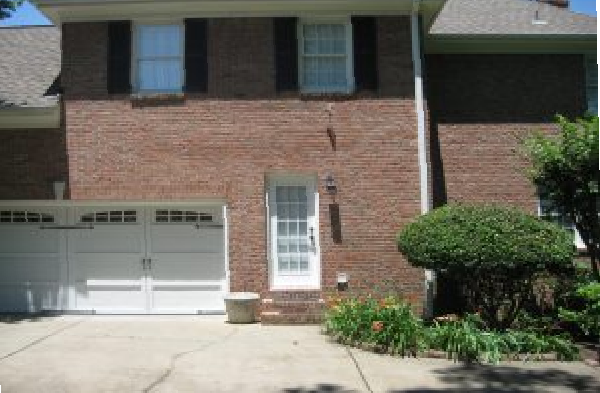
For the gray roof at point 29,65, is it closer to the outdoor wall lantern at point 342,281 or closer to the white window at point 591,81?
the outdoor wall lantern at point 342,281

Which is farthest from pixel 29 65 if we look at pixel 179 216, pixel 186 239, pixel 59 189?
pixel 186 239

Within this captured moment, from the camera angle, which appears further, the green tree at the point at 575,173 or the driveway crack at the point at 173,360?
the green tree at the point at 575,173

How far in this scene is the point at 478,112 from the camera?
15.2 meters

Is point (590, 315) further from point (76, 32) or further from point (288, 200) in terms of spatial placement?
point (76, 32)

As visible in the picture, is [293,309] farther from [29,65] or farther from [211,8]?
[29,65]

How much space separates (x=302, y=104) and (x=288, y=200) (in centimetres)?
187

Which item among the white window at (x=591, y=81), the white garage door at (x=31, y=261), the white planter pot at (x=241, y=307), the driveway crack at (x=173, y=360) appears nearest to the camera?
the driveway crack at (x=173, y=360)

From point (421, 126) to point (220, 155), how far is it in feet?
12.7

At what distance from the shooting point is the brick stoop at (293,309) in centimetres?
1314

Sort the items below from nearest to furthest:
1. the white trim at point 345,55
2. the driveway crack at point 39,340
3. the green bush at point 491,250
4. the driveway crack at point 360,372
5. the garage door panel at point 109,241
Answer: the driveway crack at point 360,372
the driveway crack at point 39,340
the green bush at point 491,250
the white trim at point 345,55
the garage door panel at point 109,241

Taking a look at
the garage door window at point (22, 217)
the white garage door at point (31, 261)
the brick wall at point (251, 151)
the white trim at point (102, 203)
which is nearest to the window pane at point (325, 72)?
the brick wall at point (251, 151)

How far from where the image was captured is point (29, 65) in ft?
50.8

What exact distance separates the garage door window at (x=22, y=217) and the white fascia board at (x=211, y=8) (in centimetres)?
387

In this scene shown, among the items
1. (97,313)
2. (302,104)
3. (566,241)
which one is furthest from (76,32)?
(566,241)
